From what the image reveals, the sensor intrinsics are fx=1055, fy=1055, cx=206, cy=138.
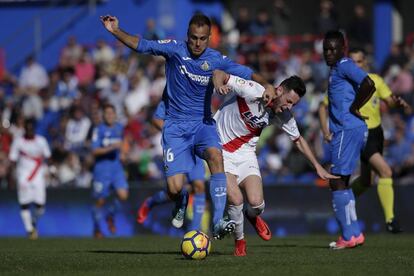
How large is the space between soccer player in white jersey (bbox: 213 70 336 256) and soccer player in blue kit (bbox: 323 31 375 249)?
49.0 inches

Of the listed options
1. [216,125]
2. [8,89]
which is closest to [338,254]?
[216,125]

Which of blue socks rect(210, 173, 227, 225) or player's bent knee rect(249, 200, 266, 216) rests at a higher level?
blue socks rect(210, 173, 227, 225)

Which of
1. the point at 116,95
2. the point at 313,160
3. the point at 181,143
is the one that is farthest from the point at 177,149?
the point at 116,95

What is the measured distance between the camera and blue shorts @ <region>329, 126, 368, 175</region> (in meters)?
13.7

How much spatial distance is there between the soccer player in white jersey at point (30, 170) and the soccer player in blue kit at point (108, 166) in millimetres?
1478

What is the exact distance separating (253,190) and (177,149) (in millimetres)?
1024

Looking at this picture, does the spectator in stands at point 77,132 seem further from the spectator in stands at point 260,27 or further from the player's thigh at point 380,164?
the player's thigh at point 380,164

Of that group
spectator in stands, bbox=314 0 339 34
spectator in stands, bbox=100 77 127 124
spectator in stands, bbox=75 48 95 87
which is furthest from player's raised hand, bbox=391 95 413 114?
spectator in stands, bbox=75 48 95 87

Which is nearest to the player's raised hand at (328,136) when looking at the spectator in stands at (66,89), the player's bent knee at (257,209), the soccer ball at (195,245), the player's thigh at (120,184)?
the player's bent knee at (257,209)

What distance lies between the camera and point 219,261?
11273mm

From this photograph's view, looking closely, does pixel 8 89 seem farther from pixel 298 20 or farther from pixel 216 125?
pixel 216 125

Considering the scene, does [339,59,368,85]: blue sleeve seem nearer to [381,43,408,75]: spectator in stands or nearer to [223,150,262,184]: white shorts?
[223,150,262,184]: white shorts

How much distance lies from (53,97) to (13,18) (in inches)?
175

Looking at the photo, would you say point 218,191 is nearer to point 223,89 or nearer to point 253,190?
point 253,190
